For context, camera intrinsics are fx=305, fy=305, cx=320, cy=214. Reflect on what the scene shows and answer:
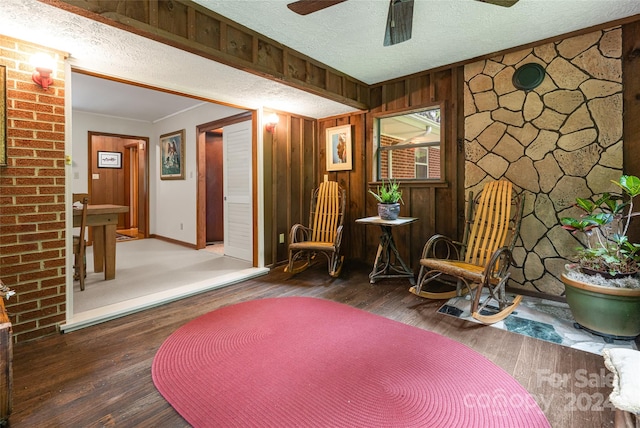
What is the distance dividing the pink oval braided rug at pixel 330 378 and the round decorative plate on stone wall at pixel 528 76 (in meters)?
2.54

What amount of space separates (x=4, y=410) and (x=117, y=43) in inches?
87.7

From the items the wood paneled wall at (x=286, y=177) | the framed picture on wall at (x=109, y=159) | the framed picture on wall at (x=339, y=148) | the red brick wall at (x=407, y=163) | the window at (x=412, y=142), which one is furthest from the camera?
the framed picture on wall at (x=109, y=159)

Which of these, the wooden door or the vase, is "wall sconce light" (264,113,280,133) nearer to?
the vase

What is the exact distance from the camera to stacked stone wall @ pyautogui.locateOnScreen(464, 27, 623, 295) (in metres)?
2.62

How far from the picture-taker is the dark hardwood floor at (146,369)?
144cm

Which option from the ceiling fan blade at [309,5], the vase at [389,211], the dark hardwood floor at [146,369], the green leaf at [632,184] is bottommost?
the dark hardwood floor at [146,369]

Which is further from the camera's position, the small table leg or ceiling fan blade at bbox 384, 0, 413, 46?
the small table leg

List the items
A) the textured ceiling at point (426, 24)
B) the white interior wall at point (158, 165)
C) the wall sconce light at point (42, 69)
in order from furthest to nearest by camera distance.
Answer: the white interior wall at point (158, 165) < the textured ceiling at point (426, 24) < the wall sconce light at point (42, 69)

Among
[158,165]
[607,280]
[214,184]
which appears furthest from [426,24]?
[158,165]

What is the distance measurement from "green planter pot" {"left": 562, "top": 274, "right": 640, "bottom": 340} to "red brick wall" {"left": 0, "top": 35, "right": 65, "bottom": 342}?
386 centimetres

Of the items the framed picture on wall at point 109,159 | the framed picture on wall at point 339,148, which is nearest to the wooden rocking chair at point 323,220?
the framed picture on wall at point 339,148

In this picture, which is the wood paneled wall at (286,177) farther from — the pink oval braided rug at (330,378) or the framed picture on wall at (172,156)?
the framed picture on wall at (172,156)

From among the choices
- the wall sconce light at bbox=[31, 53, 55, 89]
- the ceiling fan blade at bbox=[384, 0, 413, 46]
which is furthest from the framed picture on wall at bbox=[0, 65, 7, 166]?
the ceiling fan blade at bbox=[384, 0, 413, 46]

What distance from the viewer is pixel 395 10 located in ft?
6.21
